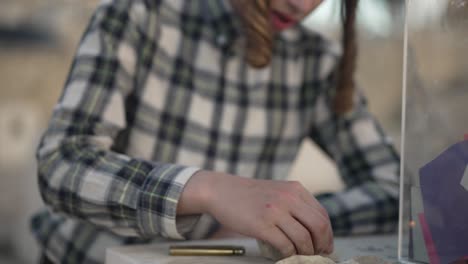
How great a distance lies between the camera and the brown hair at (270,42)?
2.63 ft

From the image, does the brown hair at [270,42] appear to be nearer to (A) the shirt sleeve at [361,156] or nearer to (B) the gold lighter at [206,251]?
(A) the shirt sleeve at [361,156]

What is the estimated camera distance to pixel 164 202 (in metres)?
0.57

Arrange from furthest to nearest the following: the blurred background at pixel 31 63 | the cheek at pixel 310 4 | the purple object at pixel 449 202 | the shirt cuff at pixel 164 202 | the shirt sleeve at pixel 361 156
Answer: the blurred background at pixel 31 63
the shirt sleeve at pixel 361 156
the cheek at pixel 310 4
the shirt cuff at pixel 164 202
the purple object at pixel 449 202

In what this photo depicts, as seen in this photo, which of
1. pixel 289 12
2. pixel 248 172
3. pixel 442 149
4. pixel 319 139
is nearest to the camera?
pixel 442 149

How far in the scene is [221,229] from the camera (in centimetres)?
78

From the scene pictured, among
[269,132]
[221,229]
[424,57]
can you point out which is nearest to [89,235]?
[221,229]

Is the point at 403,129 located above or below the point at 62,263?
above

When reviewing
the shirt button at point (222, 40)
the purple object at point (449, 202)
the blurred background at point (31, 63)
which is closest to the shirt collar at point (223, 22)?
the shirt button at point (222, 40)

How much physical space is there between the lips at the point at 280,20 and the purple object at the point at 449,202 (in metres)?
0.36

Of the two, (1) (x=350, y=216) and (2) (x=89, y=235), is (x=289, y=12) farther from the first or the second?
(2) (x=89, y=235)

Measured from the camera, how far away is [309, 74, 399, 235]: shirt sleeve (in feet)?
2.84

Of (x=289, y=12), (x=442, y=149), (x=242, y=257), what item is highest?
(x=289, y=12)

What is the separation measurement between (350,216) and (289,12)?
28 centimetres

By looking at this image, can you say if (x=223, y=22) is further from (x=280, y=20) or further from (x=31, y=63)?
(x=31, y=63)
